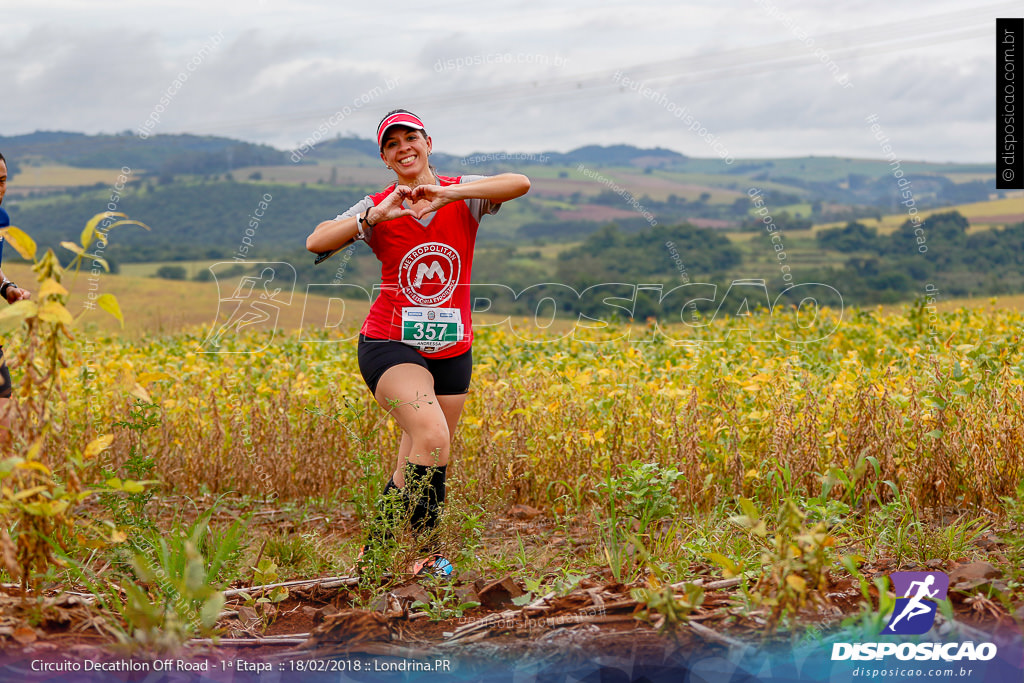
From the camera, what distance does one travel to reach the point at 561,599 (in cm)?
308

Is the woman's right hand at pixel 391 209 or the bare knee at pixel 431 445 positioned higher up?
the woman's right hand at pixel 391 209

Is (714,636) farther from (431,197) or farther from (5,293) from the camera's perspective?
(5,293)

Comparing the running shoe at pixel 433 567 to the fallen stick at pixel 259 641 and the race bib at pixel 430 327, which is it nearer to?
the fallen stick at pixel 259 641

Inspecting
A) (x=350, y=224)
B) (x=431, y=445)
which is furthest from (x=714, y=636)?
(x=350, y=224)

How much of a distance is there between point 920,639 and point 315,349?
21.5 ft

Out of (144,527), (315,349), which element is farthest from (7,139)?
(144,527)

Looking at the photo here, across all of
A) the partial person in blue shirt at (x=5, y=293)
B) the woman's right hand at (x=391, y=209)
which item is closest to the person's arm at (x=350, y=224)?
the woman's right hand at (x=391, y=209)

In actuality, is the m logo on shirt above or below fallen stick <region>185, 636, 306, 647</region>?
above

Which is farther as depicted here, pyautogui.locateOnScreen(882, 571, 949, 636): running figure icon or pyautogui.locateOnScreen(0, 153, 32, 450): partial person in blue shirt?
pyautogui.locateOnScreen(0, 153, 32, 450): partial person in blue shirt

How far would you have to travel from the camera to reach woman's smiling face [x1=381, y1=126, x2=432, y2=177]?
3.81 m

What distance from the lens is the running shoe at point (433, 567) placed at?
3428mm
